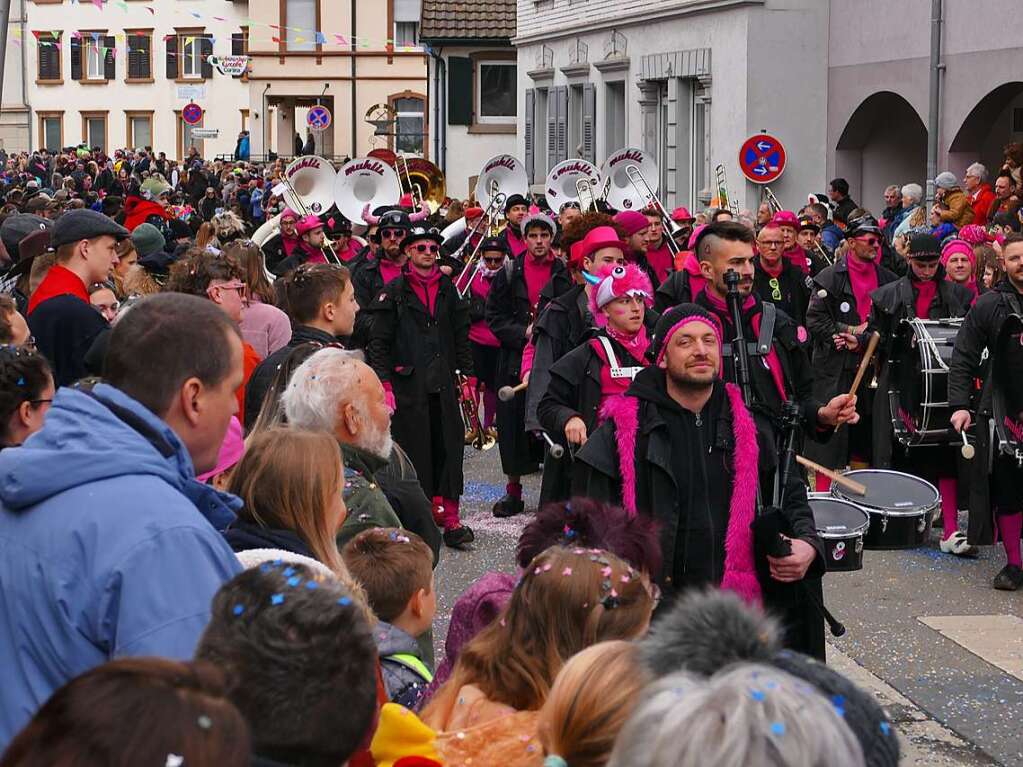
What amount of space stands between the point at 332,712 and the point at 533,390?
551cm

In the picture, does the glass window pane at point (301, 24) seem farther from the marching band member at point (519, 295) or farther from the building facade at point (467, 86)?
the marching band member at point (519, 295)

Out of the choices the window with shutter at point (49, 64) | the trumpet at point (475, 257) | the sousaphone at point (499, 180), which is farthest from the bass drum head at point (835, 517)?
the window with shutter at point (49, 64)

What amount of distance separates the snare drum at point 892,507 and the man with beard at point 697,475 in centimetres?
207

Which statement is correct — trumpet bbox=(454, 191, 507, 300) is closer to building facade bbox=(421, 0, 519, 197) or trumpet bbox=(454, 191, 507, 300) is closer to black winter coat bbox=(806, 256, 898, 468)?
black winter coat bbox=(806, 256, 898, 468)

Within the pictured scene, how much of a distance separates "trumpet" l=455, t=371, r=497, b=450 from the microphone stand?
12.3 ft

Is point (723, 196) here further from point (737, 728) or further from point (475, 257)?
point (737, 728)

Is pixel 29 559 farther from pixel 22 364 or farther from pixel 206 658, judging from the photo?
pixel 22 364

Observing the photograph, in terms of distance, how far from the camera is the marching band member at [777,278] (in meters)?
10.7

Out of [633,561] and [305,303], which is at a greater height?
[305,303]

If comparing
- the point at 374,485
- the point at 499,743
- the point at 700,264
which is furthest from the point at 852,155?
the point at 499,743

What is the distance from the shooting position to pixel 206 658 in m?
2.50

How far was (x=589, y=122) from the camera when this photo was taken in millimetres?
30859

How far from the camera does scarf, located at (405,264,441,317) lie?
32.7 ft

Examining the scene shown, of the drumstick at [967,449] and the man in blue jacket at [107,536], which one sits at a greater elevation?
the man in blue jacket at [107,536]
